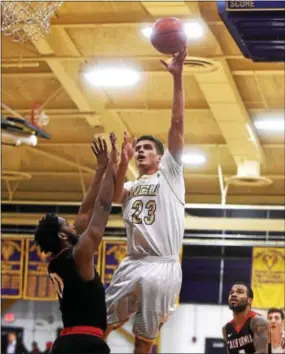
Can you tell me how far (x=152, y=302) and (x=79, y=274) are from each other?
0.83 metres

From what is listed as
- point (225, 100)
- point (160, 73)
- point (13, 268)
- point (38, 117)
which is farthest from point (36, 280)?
point (225, 100)

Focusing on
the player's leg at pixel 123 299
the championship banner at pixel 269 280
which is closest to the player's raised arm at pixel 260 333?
the player's leg at pixel 123 299

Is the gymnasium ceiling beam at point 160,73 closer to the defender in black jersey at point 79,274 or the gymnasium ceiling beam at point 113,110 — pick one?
the gymnasium ceiling beam at point 113,110

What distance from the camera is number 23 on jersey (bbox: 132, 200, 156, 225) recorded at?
19.3ft

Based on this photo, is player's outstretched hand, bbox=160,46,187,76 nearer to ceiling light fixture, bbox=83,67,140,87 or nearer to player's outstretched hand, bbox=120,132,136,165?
player's outstretched hand, bbox=120,132,136,165

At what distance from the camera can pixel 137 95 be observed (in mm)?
17156

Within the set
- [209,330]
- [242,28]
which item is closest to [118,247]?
[209,330]

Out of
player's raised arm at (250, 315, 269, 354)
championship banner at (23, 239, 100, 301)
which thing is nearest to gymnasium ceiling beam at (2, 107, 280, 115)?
championship banner at (23, 239, 100, 301)

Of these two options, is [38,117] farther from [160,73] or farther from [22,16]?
[22,16]

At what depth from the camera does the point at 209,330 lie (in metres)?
23.7

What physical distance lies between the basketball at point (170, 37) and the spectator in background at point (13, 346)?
1898 centimetres

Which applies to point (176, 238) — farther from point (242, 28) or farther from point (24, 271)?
point (24, 271)

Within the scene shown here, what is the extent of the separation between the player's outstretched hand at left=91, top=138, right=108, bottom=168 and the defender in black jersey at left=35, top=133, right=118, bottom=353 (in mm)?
257

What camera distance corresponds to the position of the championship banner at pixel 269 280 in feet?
69.8
